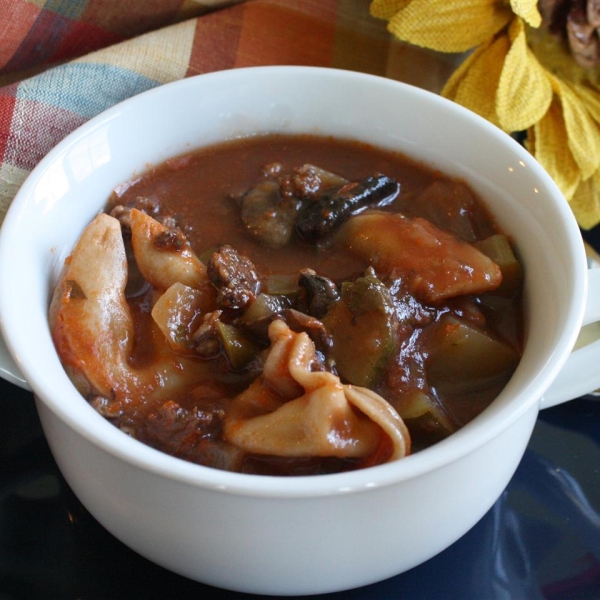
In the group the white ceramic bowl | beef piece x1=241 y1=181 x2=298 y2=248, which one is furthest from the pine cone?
beef piece x1=241 y1=181 x2=298 y2=248

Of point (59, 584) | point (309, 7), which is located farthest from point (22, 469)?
point (309, 7)

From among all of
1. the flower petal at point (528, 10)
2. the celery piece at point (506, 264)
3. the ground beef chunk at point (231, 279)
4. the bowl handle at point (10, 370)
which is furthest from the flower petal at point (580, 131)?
the bowl handle at point (10, 370)

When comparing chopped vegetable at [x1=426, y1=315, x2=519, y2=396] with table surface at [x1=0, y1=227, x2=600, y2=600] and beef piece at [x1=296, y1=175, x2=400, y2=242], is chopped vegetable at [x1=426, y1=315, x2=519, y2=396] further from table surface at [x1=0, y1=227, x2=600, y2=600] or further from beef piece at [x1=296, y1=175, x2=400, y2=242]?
beef piece at [x1=296, y1=175, x2=400, y2=242]

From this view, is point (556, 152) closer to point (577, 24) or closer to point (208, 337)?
point (577, 24)

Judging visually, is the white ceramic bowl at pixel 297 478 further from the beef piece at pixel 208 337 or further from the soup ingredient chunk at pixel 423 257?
the beef piece at pixel 208 337

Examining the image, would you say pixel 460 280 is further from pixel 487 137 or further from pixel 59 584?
pixel 59 584

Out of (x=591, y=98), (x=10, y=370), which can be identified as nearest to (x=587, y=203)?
(x=591, y=98)
